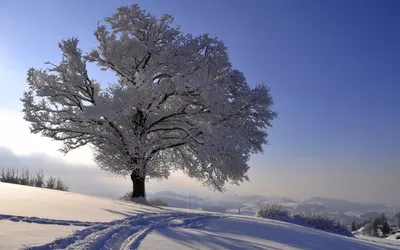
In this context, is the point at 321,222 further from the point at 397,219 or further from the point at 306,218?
the point at 397,219

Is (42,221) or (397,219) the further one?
(397,219)

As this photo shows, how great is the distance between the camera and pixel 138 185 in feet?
59.1

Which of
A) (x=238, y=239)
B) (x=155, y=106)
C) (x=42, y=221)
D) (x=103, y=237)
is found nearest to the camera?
(x=103, y=237)

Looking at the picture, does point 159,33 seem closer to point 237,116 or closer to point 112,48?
point 112,48

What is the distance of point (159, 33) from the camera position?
1841 cm

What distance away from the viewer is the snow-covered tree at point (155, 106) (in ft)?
52.9

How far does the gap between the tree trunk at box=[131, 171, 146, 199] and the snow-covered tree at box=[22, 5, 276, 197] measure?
2.1 inches

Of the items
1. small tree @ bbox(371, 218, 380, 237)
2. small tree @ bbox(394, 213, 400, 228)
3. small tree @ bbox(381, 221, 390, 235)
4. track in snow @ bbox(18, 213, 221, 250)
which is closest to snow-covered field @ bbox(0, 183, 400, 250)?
track in snow @ bbox(18, 213, 221, 250)

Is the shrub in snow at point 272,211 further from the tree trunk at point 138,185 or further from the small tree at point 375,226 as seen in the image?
the small tree at point 375,226

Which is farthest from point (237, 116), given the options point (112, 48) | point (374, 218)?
point (374, 218)

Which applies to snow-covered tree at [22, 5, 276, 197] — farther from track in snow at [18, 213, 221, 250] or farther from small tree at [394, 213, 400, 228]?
small tree at [394, 213, 400, 228]

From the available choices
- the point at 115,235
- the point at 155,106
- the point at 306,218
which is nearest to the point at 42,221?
the point at 115,235

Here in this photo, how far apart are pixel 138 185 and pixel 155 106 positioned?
433cm

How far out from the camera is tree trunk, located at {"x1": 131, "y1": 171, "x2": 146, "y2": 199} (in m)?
17.9
